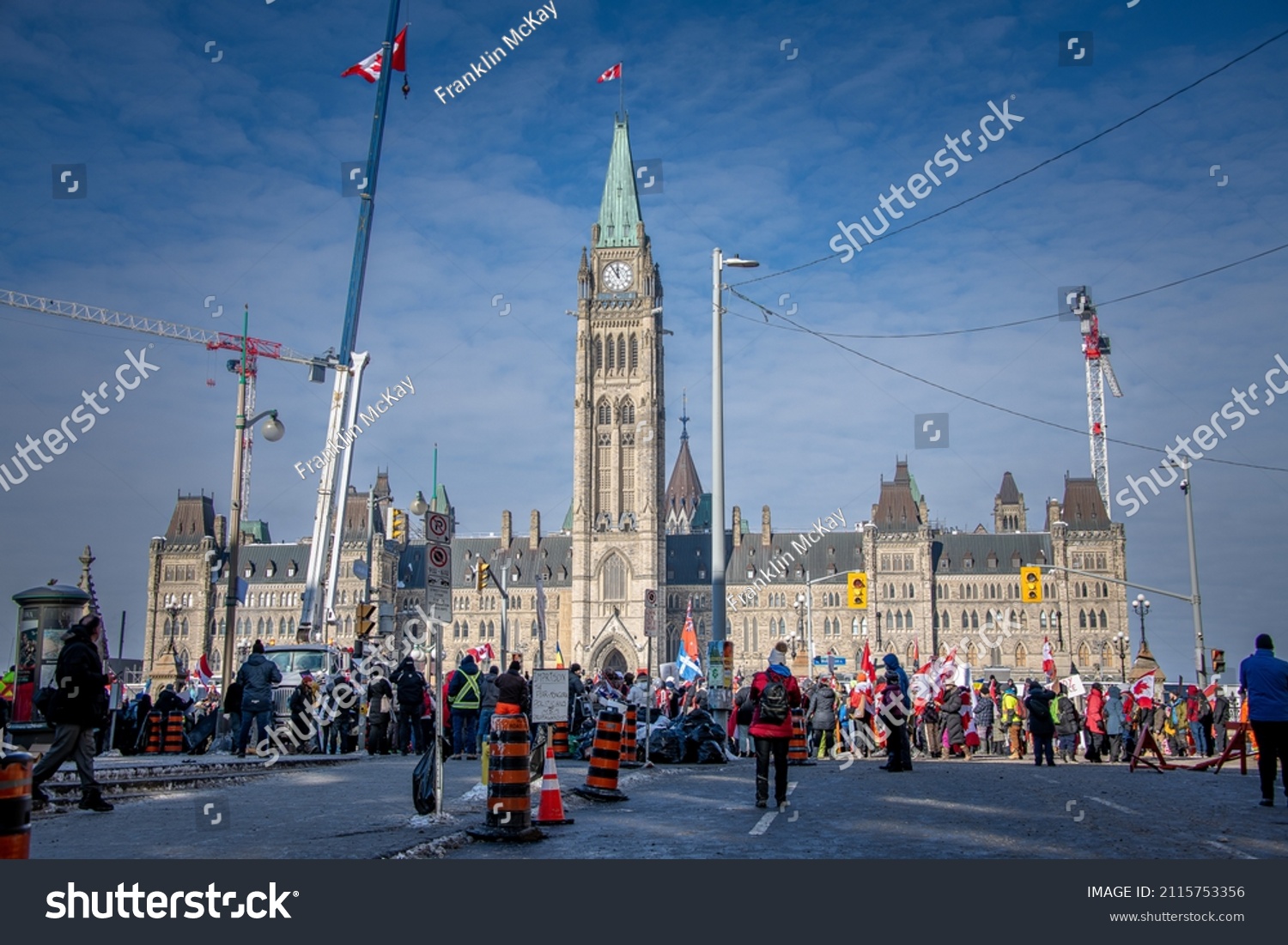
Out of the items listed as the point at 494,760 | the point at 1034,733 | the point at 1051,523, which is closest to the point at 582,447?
the point at 1051,523

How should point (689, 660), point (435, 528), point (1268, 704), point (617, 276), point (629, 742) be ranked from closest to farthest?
point (435, 528) < point (1268, 704) < point (629, 742) < point (689, 660) < point (617, 276)

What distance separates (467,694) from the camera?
24.1 meters

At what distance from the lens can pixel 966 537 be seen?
404ft

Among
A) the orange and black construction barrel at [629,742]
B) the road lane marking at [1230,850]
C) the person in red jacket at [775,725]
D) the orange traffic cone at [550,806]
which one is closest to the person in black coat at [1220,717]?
the orange and black construction barrel at [629,742]

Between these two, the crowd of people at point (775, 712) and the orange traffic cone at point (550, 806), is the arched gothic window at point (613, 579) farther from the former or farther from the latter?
the orange traffic cone at point (550, 806)

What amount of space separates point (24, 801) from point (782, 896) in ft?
15.8

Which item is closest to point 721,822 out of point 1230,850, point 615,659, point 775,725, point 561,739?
point 775,725

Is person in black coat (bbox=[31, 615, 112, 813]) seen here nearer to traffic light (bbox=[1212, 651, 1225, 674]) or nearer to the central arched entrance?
traffic light (bbox=[1212, 651, 1225, 674])

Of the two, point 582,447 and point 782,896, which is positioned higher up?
point 582,447

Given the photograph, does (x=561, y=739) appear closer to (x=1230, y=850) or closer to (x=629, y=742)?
(x=629, y=742)

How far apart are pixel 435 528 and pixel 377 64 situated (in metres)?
37.9

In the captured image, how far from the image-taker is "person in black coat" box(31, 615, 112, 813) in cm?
1397

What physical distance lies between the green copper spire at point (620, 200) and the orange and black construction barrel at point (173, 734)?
308ft

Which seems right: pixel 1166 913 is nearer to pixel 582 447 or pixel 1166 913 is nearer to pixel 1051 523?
pixel 582 447
